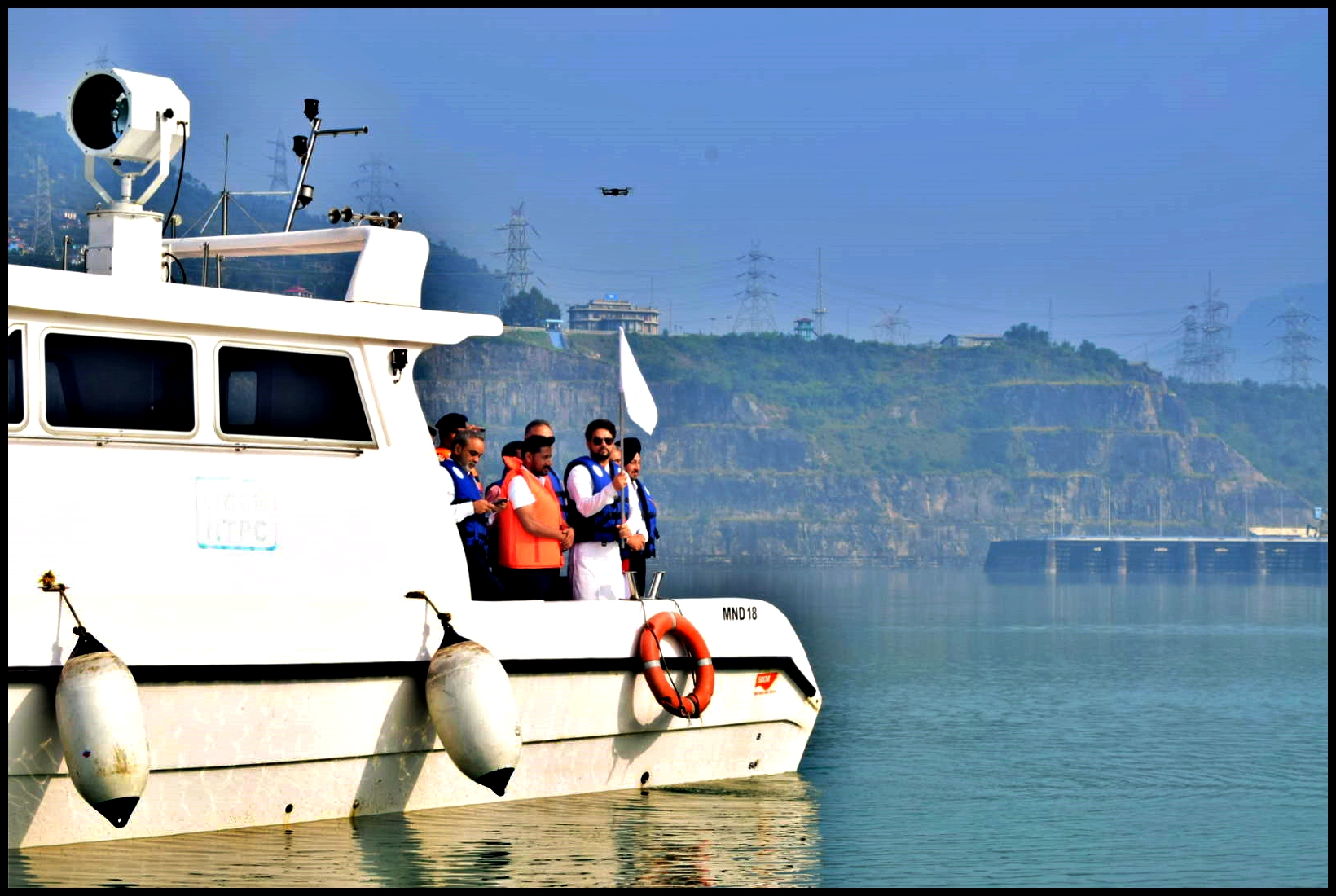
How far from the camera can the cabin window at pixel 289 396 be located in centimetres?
1062

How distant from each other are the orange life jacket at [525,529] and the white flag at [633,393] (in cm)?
136

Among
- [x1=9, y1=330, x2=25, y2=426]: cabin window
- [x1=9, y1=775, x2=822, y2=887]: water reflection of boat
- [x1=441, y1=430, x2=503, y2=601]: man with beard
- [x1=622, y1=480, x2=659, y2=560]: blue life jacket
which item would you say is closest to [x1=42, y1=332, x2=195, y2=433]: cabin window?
[x1=9, y1=330, x2=25, y2=426]: cabin window

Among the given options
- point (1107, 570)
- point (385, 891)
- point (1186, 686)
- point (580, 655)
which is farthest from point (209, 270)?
point (1107, 570)

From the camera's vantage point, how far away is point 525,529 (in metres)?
12.0

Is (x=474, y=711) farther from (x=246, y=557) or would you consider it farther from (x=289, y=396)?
(x=289, y=396)

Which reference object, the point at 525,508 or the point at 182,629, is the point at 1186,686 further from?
the point at 182,629

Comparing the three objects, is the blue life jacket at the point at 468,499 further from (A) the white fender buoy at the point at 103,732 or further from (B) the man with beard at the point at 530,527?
(A) the white fender buoy at the point at 103,732

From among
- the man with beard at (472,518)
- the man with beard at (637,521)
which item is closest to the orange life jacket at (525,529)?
the man with beard at (472,518)

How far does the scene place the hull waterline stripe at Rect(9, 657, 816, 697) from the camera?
9.52m

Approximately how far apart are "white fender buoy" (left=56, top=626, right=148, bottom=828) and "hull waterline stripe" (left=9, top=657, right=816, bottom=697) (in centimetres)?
23

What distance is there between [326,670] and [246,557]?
0.76 meters

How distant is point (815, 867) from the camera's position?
11.4 m

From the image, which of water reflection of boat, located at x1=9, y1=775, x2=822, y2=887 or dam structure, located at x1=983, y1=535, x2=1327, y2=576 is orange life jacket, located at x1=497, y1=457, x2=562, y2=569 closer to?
water reflection of boat, located at x1=9, y1=775, x2=822, y2=887

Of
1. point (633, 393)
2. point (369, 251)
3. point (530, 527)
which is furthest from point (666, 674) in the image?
point (369, 251)
